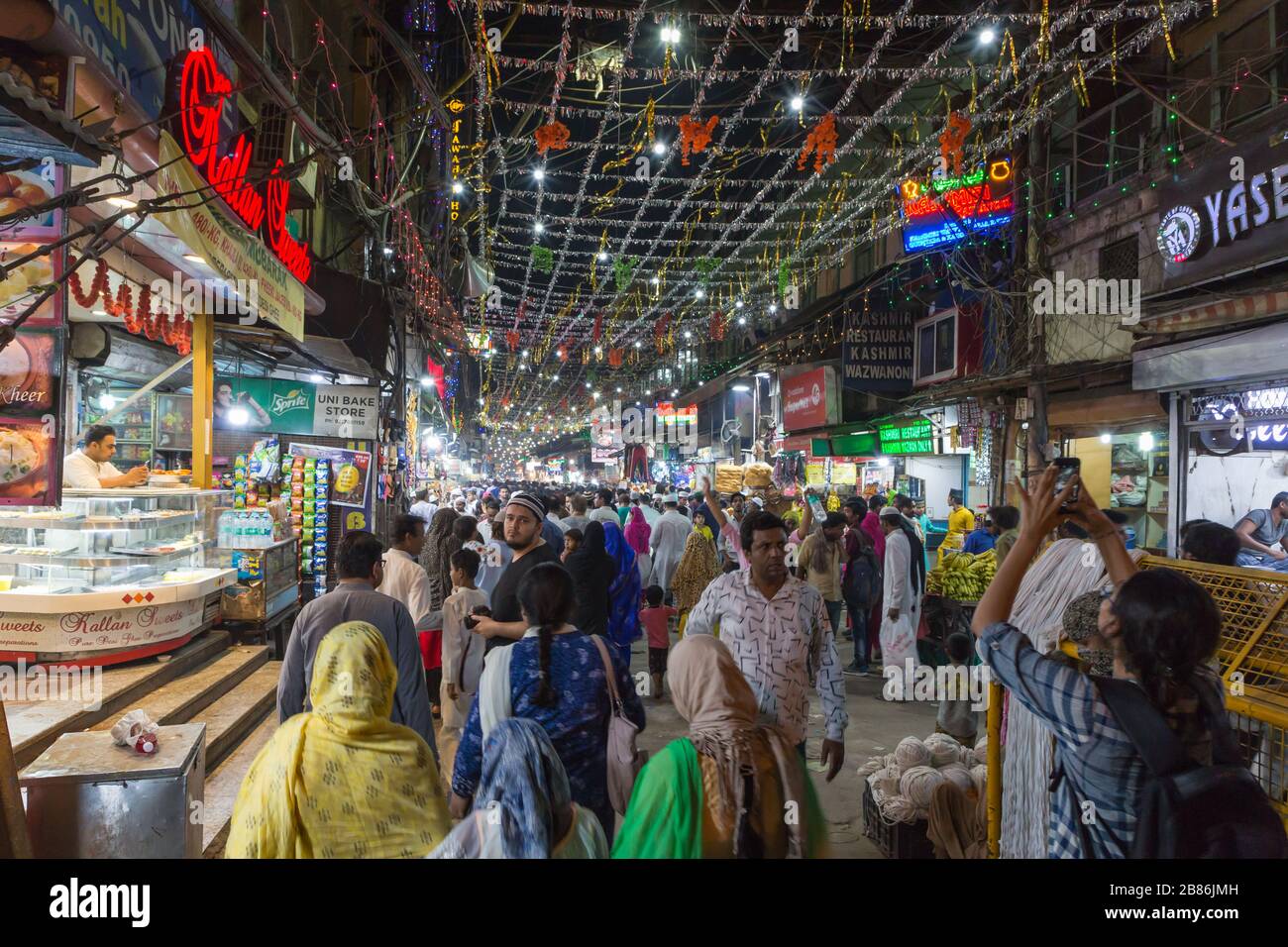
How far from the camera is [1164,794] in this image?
1686 mm

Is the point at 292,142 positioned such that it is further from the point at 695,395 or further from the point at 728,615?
the point at 695,395

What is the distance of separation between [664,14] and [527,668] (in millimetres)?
7391

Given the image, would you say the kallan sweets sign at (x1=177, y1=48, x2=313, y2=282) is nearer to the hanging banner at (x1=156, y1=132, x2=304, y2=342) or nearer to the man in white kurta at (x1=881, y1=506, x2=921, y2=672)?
the hanging banner at (x1=156, y1=132, x2=304, y2=342)

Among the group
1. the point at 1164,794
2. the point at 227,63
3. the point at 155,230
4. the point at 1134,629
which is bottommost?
the point at 1164,794

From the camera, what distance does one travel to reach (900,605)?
7867 mm

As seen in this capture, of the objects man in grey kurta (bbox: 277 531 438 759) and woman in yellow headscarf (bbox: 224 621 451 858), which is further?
man in grey kurta (bbox: 277 531 438 759)

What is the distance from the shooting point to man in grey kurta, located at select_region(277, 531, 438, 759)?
3.55 meters

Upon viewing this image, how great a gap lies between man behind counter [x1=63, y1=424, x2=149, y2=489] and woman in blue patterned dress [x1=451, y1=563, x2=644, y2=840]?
575cm

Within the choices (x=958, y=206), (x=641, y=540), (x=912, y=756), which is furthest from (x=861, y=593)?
Answer: (x=958, y=206)

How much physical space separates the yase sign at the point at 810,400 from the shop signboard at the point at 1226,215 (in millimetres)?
9004

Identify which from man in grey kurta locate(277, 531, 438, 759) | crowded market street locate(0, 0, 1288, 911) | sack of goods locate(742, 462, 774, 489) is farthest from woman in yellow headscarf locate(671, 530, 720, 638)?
man in grey kurta locate(277, 531, 438, 759)

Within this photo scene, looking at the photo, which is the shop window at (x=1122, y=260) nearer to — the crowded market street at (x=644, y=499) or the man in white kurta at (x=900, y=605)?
the crowded market street at (x=644, y=499)

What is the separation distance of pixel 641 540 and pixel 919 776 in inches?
292
